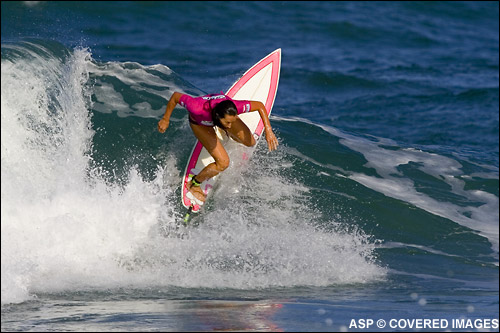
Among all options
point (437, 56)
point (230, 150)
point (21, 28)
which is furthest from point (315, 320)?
point (437, 56)

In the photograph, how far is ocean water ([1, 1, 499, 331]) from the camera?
239 inches

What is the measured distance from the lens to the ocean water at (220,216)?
239 inches

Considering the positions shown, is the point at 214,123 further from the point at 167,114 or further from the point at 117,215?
the point at 117,215

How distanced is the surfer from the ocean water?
0.53 metres

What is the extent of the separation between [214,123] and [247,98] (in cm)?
163

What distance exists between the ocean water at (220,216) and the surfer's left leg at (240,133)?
0.50 m

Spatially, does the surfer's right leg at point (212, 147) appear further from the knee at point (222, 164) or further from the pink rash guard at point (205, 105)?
the pink rash guard at point (205, 105)

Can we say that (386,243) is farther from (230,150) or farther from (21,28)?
(21,28)

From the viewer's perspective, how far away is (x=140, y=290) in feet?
21.2

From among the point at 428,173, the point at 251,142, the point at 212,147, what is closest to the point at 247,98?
the point at 251,142

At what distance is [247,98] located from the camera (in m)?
8.52

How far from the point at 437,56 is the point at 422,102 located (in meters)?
3.61

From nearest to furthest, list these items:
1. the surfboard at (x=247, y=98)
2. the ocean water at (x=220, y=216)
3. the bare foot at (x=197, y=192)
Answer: the ocean water at (x=220, y=216)
the bare foot at (x=197, y=192)
the surfboard at (x=247, y=98)

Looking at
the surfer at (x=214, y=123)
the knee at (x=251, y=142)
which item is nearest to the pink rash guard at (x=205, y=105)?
the surfer at (x=214, y=123)
